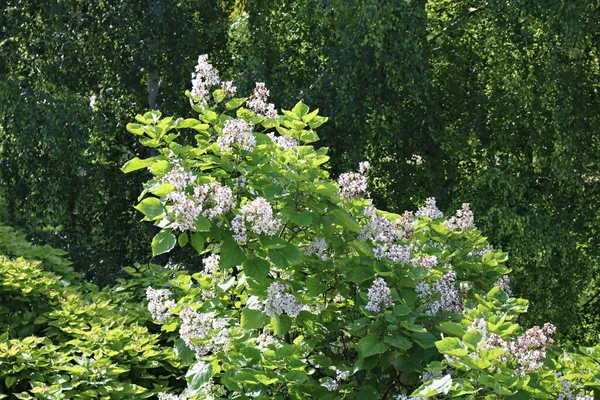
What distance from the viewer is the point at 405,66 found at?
27.5 feet

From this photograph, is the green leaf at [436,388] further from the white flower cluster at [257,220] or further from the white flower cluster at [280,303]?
the white flower cluster at [257,220]

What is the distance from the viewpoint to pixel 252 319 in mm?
3414

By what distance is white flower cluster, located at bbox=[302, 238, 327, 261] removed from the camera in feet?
11.7

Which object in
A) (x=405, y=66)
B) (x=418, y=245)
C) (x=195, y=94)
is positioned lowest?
(x=418, y=245)

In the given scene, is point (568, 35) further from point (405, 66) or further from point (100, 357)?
point (100, 357)

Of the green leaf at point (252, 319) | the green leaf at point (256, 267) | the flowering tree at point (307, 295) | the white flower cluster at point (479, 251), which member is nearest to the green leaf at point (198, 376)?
the flowering tree at point (307, 295)

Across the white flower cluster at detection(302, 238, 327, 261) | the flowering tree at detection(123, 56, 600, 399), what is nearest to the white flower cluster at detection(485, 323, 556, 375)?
the flowering tree at detection(123, 56, 600, 399)

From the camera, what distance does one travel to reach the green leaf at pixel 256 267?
10.8ft

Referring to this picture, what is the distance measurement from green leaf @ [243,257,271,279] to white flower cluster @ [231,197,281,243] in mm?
110

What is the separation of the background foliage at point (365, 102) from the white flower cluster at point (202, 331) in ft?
16.3

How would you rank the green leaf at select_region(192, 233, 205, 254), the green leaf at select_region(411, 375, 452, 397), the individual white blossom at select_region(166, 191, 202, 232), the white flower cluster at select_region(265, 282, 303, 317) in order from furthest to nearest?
1. the white flower cluster at select_region(265, 282, 303, 317)
2. the green leaf at select_region(192, 233, 205, 254)
3. the individual white blossom at select_region(166, 191, 202, 232)
4. the green leaf at select_region(411, 375, 452, 397)

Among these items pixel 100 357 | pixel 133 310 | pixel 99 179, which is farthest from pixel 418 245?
pixel 99 179

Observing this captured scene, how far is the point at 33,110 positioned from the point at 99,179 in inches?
46.5

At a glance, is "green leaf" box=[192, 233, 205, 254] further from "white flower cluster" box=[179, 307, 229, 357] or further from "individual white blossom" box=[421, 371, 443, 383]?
"individual white blossom" box=[421, 371, 443, 383]
